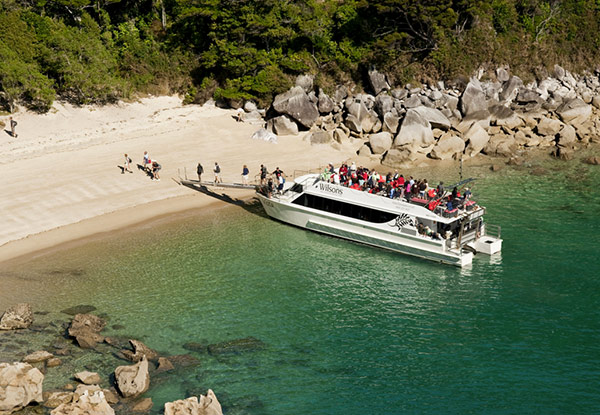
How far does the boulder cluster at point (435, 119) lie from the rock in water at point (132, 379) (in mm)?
29982

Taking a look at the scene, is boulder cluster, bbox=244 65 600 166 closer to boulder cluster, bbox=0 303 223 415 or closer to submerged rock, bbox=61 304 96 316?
submerged rock, bbox=61 304 96 316

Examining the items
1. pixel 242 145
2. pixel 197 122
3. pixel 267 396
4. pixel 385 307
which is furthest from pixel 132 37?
pixel 267 396

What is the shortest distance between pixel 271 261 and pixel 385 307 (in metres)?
7.61

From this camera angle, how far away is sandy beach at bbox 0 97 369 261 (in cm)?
3741

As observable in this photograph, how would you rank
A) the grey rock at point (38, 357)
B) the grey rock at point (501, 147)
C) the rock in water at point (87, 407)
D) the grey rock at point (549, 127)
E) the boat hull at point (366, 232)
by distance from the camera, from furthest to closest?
the grey rock at point (549, 127) → the grey rock at point (501, 147) → the boat hull at point (366, 232) → the grey rock at point (38, 357) → the rock in water at point (87, 407)

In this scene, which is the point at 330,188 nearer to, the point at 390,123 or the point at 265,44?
the point at 390,123

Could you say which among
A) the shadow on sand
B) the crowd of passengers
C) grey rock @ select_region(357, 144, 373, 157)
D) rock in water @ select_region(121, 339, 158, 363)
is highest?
grey rock @ select_region(357, 144, 373, 157)

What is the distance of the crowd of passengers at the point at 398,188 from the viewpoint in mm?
33656

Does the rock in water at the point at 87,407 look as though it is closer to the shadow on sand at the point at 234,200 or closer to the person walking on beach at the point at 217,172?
the shadow on sand at the point at 234,200

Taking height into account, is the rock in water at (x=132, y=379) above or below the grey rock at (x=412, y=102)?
below

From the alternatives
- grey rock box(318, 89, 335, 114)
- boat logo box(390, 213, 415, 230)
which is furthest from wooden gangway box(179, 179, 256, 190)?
grey rock box(318, 89, 335, 114)

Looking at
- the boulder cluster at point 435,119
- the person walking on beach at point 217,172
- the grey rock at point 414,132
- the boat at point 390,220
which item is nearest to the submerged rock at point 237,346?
the boat at point 390,220

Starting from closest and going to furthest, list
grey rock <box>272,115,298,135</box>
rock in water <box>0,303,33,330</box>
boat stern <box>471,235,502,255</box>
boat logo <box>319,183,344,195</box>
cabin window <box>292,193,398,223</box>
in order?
rock in water <box>0,303,33,330</box> → boat stern <box>471,235,502,255</box> → cabin window <box>292,193,398,223</box> → boat logo <box>319,183,344,195</box> → grey rock <box>272,115,298,135</box>

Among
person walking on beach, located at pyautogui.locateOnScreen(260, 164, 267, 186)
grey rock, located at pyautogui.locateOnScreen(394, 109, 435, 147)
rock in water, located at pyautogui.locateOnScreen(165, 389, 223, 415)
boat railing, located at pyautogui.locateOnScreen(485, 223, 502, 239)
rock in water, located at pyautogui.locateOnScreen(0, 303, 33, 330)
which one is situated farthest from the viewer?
grey rock, located at pyautogui.locateOnScreen(394, 109, 435, 147)
